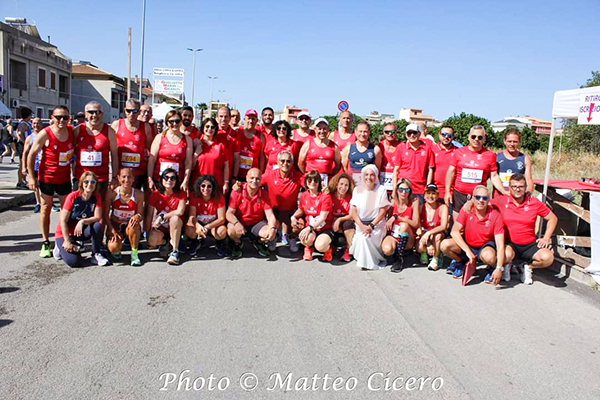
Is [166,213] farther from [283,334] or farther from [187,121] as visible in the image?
[283,334]

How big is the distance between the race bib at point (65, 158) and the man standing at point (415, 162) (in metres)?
4.62

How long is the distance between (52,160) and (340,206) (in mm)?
3904

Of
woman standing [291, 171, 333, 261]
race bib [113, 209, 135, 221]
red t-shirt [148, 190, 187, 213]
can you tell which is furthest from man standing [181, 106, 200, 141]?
woman standing [291, 171, 333, 261]

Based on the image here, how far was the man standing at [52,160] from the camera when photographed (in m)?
6.06

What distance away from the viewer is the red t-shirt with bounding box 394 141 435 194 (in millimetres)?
7102

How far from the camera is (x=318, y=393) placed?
10.5ft

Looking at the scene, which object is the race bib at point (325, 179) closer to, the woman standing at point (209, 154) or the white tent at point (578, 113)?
the woman standing at point (209, 154)

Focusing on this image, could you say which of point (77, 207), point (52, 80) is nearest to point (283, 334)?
point (77, 207)

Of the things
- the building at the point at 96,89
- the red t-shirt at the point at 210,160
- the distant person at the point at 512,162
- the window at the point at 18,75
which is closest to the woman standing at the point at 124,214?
the red t-shirt at the point at 210,160

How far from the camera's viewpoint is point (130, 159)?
677 centimetres

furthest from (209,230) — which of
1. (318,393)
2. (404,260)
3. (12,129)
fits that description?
(12,129)

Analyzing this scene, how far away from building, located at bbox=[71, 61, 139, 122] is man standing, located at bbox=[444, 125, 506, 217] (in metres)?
48.3

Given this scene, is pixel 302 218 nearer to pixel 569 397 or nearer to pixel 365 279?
pixel 365 279

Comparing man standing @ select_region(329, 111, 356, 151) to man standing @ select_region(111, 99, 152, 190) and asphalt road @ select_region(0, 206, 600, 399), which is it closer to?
asphalt road @ select_region(0, 206, 600, 399)
